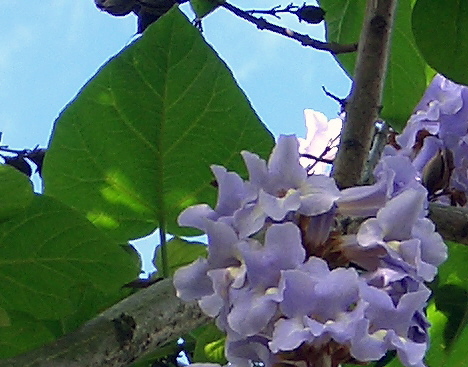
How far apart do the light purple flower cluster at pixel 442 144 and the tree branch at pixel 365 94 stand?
6cm

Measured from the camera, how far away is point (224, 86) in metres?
0.58

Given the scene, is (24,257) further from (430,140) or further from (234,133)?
(430,140)

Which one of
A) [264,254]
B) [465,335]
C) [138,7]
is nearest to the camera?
[264,254]

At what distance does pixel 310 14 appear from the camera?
0.86 meters

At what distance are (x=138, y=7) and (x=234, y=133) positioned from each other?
286mm

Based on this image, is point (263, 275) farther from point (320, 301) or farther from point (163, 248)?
point (163, 248)

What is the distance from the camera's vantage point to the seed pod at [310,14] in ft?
2.79

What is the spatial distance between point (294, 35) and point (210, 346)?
247 millimetres

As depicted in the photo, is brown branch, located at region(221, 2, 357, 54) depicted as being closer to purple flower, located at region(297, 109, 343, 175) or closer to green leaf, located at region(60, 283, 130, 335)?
purple flower, located at region(297, 109, 343, 175)

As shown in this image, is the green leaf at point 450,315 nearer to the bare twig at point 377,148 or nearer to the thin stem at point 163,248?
the bare twig at point 377,148

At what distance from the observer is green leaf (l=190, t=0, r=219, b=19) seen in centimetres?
85

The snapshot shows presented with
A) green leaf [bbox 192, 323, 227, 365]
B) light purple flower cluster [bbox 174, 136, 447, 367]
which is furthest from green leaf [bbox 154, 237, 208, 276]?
light purple flower cluster [bbox 174, 136, 447, 367]

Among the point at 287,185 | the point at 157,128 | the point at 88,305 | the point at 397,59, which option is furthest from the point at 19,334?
the point at 397,59

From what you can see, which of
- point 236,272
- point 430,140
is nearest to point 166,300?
point 236,272
